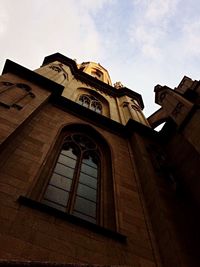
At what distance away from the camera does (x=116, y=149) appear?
34.3ft

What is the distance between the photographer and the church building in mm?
5113

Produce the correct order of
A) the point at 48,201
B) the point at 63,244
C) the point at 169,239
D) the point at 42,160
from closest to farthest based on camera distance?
the point at 63,244 < the point at 169,239 < the point at 48,201 < the point at 42,160

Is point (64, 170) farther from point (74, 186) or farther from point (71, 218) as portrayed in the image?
point (71, 218)

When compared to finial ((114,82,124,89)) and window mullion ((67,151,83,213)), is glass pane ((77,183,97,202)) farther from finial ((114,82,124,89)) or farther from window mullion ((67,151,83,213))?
finial ((114,82,124,89))

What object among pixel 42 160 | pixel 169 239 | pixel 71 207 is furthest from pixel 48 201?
pixel 169 239

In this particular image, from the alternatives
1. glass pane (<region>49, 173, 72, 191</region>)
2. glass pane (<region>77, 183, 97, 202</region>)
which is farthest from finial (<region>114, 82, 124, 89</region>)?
glass pane (<region>49, 173, 72, 191</region>)

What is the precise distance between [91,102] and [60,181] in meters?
10.3

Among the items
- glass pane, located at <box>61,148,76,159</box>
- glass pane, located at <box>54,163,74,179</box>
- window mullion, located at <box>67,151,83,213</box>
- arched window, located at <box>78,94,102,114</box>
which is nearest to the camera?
window mullion, located at <box>67,151,83,213</box>

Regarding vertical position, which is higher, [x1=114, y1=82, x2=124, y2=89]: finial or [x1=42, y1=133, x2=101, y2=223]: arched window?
[x1=114, y1=82, x2=124, y2=89]: finial

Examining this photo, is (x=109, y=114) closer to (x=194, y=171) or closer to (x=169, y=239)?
→ (x=194, y=171)

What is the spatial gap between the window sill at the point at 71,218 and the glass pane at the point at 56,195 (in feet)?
3.41

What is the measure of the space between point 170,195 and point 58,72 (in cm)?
1060

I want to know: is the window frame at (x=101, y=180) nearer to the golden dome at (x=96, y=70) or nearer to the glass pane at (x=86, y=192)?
the glass pane at (x=86, y=192)

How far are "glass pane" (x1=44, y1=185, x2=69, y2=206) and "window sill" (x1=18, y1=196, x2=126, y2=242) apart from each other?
1039 millimetres
